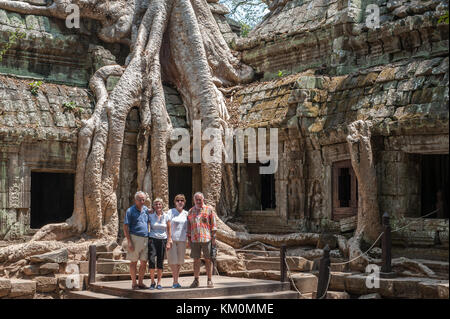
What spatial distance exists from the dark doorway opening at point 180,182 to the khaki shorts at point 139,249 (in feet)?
19.8

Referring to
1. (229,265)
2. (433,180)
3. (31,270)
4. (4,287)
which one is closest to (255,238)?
(229,265)

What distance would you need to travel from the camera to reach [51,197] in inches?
612

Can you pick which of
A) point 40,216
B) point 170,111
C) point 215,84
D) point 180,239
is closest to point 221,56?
point 215,84

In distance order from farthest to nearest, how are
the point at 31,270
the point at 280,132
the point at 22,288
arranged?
the point at 280,132, the point at 31,270, the point at 22,288

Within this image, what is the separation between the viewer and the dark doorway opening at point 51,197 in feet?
50.6

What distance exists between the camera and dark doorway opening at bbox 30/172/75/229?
1544 centimetres

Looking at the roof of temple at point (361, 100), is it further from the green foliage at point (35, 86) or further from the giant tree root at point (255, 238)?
the green foliage at point (35, 86)

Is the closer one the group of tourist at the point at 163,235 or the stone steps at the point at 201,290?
the stone steps at the point at 201,290

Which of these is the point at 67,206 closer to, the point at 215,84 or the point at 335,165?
the point at 215,84

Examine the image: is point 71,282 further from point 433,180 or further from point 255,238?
point 433,180

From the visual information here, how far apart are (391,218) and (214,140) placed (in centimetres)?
398

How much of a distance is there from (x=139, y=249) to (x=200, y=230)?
784mm

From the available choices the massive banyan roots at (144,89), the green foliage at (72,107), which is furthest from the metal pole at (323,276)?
the green foliage at (72,107)

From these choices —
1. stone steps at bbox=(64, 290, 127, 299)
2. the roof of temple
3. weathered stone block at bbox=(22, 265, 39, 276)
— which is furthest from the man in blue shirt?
the roof of temple
